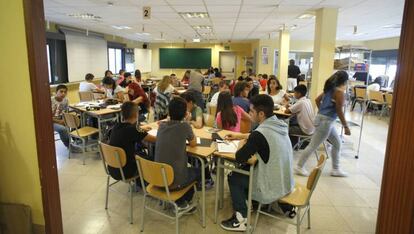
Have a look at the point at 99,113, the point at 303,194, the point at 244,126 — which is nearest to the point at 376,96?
the point at 244,126

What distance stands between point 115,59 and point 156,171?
10789mm

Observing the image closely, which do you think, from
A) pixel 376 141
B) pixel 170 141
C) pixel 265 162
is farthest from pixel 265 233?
pixel 376 141

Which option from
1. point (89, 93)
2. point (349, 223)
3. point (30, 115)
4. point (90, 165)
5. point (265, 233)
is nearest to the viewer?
point (30, 115)

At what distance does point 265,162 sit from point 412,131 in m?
1.07

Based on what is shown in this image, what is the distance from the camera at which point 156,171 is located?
7.45 ft

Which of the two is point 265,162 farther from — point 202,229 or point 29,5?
point 29,5

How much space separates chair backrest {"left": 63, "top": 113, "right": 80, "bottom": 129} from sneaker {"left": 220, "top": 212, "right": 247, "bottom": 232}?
288cm

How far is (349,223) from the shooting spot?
9.12 ft

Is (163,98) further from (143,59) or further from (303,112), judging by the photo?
(143,59)

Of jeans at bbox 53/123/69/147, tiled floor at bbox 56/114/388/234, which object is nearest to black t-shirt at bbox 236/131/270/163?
tiled floor at bbox 56/114/388/234

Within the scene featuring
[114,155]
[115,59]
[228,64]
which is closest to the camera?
[114,155]

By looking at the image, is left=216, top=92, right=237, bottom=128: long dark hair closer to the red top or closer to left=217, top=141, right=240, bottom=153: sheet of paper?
left=217, top=141, right=240, bottom=153: sheet of paper

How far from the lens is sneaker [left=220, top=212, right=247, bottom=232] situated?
103 inches

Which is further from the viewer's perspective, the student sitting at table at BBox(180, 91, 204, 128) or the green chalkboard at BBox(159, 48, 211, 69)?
the green chalkboard at BBox(159, 48, 211, 69)
